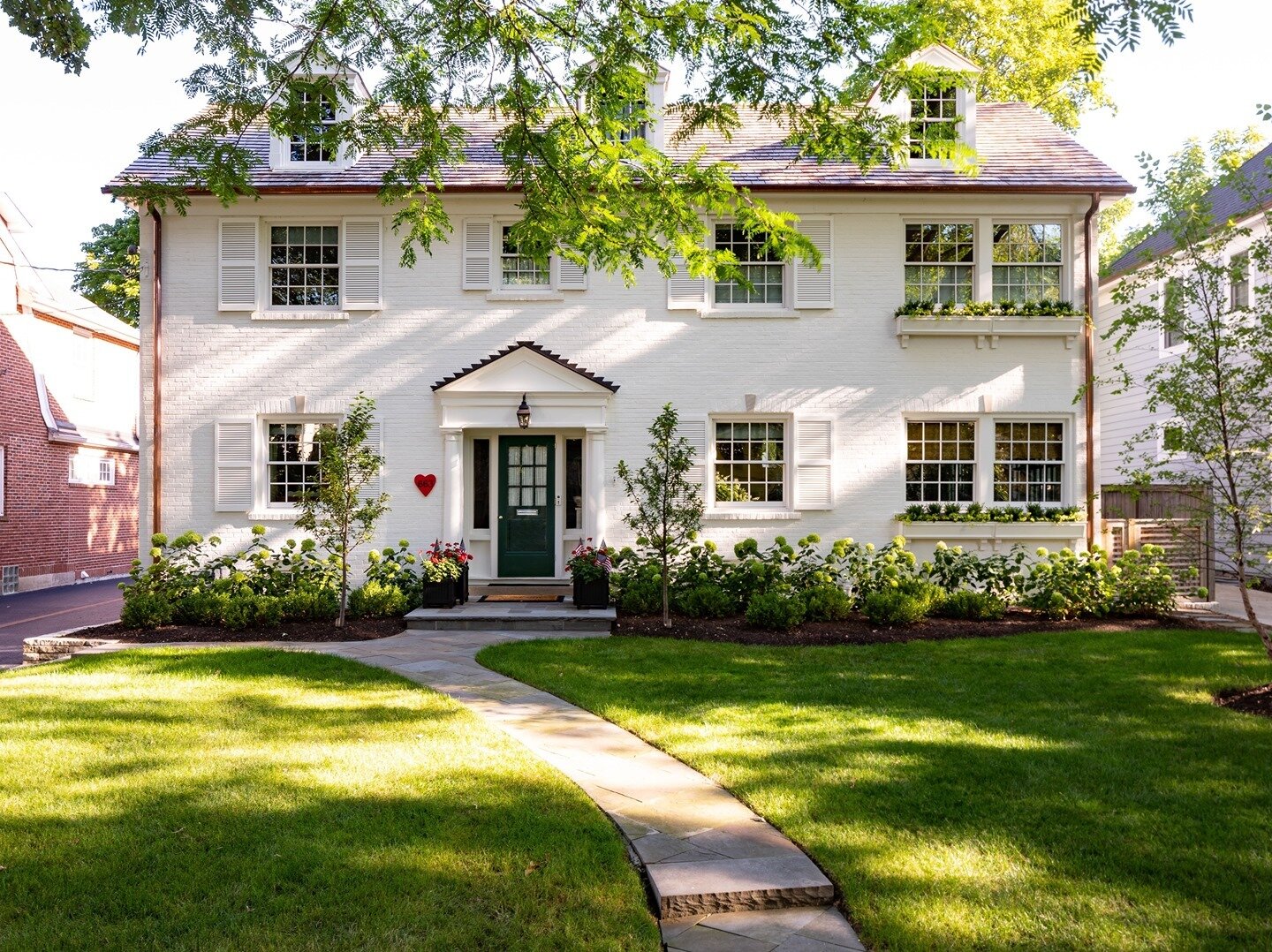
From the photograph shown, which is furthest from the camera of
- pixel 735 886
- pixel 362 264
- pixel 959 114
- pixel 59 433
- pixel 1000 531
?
pixel 59 433

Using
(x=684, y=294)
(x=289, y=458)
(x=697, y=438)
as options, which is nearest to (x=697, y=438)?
(x=697, y=438)

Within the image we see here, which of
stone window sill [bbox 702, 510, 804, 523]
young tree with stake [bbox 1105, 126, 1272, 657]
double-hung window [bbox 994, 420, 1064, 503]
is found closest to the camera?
young tree with stake [bbox 1105, 126, 1272, 657]

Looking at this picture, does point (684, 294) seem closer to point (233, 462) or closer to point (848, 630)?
point (848, 630)

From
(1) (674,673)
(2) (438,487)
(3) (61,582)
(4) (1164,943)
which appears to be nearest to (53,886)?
(4) (1164,943)

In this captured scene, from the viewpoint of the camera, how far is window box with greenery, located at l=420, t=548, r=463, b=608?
37.0 ft

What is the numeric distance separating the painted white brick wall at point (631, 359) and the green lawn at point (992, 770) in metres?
4.44

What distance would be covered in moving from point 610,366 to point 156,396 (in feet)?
21.2

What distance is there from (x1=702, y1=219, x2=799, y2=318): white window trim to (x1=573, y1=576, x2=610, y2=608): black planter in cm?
424

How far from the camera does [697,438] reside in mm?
12695

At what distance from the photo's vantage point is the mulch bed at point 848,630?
9820mm

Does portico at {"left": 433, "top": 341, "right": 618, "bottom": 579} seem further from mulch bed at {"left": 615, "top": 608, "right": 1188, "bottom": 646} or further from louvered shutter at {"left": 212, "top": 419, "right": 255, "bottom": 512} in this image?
louvered shutter at {"left": 212, "top": 419, "right": 255, "bottom": 512}

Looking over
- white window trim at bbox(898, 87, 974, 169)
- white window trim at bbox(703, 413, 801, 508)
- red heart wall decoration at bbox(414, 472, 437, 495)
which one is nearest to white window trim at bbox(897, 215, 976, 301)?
white window trim at bbox(898, 87, 974, 169)

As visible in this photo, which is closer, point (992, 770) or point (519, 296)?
point (992, 770)

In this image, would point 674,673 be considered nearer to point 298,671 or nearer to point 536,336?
point 298,671
